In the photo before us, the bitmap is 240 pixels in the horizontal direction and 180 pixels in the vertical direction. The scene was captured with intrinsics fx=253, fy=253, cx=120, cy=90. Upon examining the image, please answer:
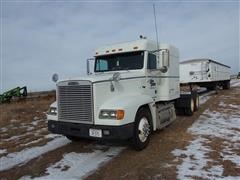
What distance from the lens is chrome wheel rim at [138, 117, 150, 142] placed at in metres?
6.60

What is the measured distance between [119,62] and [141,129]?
249 centimetres

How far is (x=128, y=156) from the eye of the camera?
20.6ft

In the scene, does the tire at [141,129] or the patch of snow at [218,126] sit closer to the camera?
the tire at [141,129]

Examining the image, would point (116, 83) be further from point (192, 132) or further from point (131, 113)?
point (192, 132)

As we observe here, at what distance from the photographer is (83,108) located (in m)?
6.14

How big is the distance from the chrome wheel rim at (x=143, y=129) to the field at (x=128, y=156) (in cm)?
36

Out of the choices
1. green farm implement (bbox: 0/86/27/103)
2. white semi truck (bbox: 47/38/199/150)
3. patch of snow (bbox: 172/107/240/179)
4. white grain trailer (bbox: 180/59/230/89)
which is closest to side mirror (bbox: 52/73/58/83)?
white semi truck (bbox: 47/38/199/150)

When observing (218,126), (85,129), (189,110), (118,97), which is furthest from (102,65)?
(189,110)

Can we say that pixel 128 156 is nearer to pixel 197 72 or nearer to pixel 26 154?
pixel 26 154

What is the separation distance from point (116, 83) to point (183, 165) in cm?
259

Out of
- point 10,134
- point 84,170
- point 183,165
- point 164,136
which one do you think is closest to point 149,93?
point 164,136

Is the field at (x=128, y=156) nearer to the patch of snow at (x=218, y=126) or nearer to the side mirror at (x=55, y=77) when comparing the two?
the patch of snow at (x=218, y=126)

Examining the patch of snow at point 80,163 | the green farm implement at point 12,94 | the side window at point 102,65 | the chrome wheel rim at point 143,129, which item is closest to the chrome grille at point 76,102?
the patch of snow at point 80,163

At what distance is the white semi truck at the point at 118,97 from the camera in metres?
5.93
